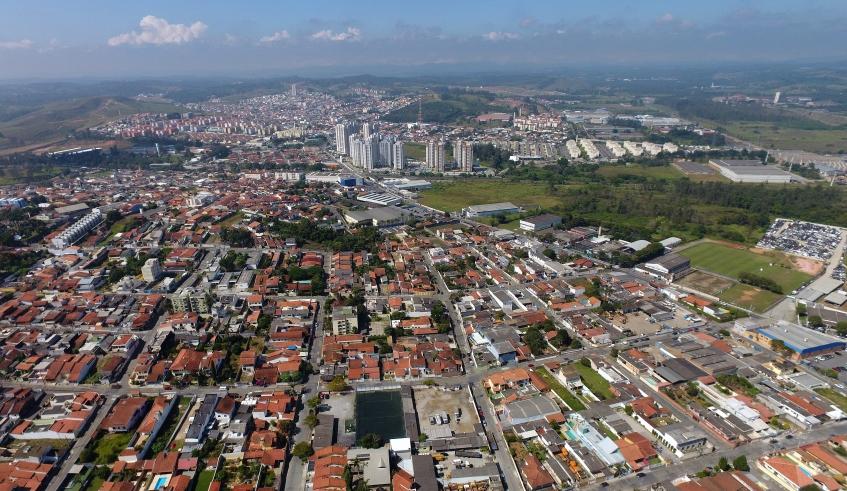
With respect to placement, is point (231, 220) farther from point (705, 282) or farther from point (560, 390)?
point (705, 282)

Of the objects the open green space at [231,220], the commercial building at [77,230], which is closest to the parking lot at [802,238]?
the open green space at [231,220]

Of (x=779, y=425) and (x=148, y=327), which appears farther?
(x=148, y=327)

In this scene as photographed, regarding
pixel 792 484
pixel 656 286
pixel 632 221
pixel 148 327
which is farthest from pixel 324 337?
pixel 632 221

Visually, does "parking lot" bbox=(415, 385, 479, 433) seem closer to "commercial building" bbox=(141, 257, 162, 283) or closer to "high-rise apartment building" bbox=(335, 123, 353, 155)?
"commercial building" bbox=(141, 257, 162, 283)

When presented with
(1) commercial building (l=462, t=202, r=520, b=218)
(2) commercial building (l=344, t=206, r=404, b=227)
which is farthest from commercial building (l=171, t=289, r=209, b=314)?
(1) commercial building (l=462, t=202, r=520, b=218)

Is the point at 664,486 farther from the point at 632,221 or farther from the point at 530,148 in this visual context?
the point at 530,148

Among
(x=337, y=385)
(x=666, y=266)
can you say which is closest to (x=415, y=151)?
(x=666, y=266)

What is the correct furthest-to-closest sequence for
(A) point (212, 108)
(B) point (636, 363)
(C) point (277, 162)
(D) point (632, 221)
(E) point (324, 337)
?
(A) point (212, 108), (C) point (277, 162), (D) point (632, 221), (E) point (324, 337), (B) point (636, 363)
